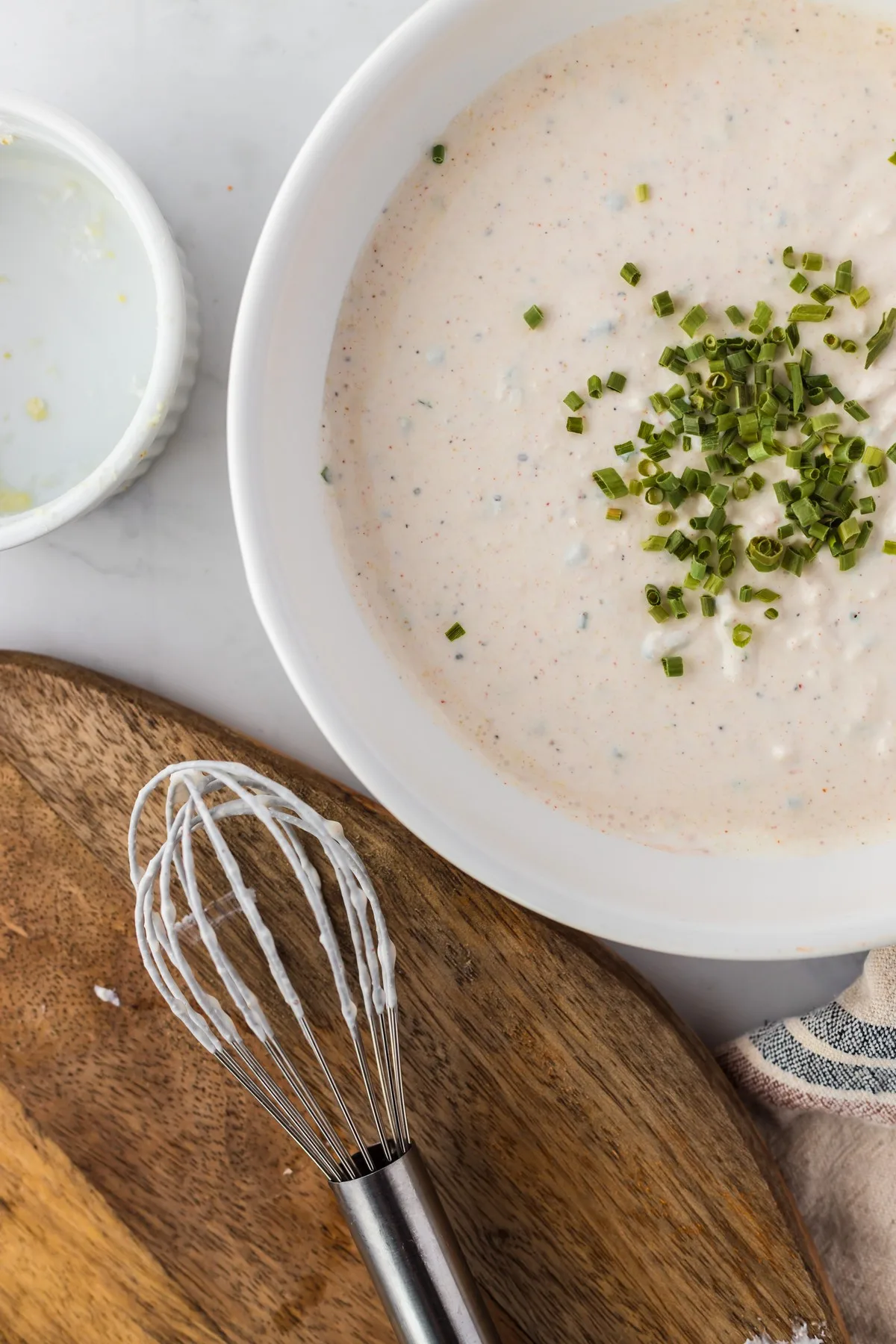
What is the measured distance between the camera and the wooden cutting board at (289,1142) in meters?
1.36

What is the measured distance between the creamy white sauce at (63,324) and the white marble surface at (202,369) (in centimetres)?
8

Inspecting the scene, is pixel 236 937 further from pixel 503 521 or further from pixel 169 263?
pixel 169 263

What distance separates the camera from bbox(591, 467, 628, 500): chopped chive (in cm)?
123

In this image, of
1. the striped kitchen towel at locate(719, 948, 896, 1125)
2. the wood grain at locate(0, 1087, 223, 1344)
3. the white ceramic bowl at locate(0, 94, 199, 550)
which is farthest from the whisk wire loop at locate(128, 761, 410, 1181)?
the striped kitchen towel at locate(719, 948, 896, 1125)

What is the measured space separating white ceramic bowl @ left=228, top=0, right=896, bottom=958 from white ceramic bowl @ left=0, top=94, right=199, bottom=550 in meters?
0.17

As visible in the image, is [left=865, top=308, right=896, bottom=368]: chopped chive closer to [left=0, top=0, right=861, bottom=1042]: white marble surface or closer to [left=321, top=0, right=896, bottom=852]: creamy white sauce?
[left=321, top=0, right=896, bottom=852]: creamy white sauce

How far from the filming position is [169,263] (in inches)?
50.8

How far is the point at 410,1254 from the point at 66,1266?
47 centimetres

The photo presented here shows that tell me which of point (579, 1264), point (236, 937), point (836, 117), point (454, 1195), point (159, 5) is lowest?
point (579, 1264)

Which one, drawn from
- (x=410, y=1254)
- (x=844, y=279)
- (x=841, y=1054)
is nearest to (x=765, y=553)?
(x=844, y=279)

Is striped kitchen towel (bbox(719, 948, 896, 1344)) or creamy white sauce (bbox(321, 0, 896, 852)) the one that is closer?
creamy white sauce (bbox(321, 0, 896, 852))

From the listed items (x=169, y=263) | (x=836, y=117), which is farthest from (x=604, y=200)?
(x=169, y=263)

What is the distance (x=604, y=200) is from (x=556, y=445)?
27 centimetres

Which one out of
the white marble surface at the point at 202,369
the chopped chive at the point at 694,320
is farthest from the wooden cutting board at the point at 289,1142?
the chopped chive at the point at 694,320
